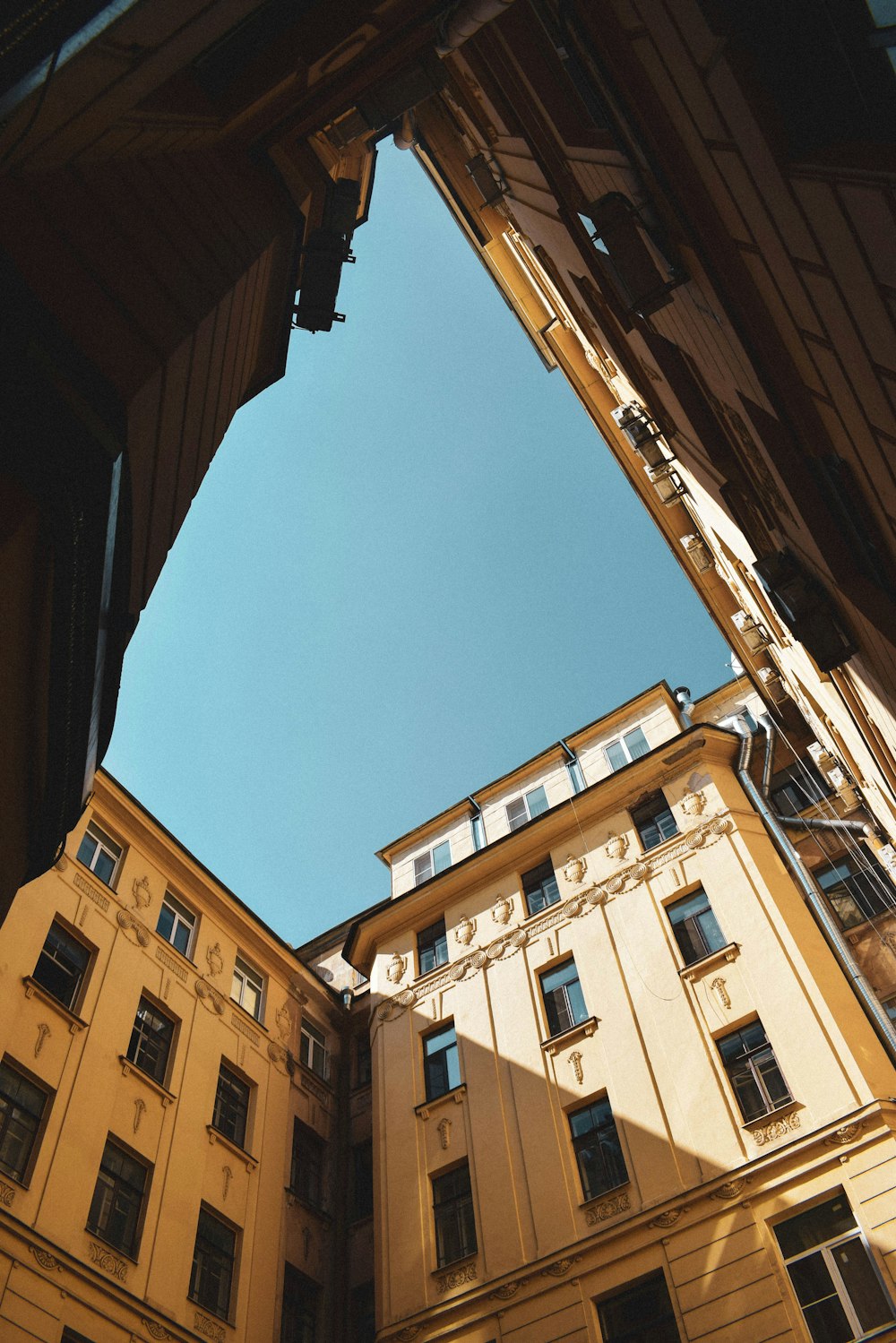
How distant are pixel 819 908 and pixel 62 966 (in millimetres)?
15160

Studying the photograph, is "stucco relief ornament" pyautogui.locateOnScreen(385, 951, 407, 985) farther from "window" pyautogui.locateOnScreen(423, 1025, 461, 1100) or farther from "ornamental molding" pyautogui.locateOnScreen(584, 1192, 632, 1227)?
"ornamental molding" pyautogui.locateOnScreen(584, 1192, 632, 1227)

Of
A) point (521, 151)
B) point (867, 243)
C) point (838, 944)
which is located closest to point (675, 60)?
point (867, 243)

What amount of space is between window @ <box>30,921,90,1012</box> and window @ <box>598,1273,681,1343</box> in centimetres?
1095

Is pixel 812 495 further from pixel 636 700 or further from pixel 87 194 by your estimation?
pixel 636 700

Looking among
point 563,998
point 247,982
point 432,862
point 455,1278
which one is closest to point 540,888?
point 563,998

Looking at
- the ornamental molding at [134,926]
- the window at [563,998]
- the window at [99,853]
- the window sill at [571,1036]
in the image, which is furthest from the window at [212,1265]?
the window at [563,998]

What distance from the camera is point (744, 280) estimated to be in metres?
6.98

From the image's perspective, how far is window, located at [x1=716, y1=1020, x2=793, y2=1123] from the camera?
53.1ft

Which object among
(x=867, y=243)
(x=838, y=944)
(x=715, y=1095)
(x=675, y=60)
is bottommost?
(x=867, y=243)

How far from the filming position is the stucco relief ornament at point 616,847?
22.1 metres

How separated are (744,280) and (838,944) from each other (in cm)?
1477

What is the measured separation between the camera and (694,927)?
19.6 metres

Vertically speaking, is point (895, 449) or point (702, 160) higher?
point (702, 160)

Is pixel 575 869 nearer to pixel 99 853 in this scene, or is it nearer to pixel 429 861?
pixel 429 861
